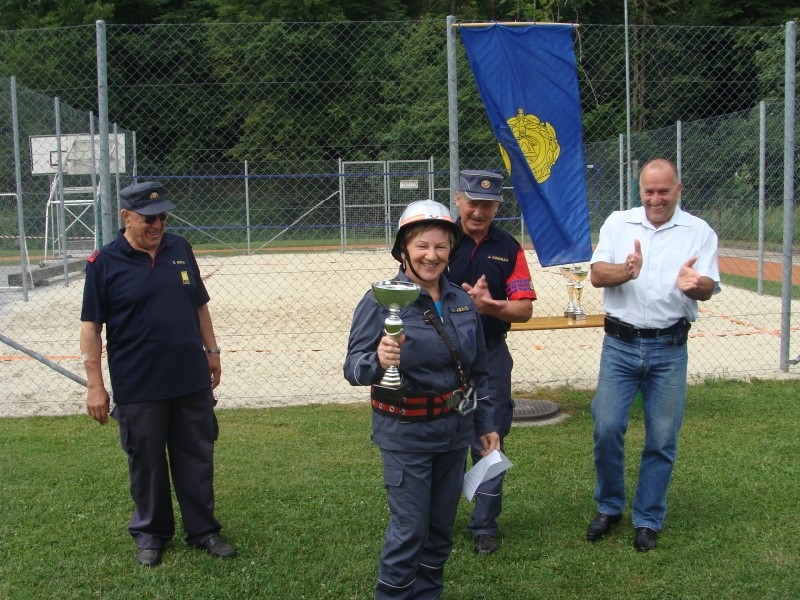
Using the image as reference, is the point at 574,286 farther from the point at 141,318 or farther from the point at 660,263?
the point at 141,318

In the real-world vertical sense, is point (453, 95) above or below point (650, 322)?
above

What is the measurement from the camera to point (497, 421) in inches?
181

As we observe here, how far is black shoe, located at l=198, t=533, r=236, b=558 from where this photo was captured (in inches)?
172

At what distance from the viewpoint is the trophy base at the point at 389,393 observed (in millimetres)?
3359

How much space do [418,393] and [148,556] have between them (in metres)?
1.85

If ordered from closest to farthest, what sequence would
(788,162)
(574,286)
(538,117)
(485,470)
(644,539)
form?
(485,470)
(644,539)
(538,117)
(574,286)
(788,162)

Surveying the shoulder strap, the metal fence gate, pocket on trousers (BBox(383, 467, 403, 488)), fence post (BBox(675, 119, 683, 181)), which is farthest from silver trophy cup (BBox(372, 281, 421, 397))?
the metal fence gate

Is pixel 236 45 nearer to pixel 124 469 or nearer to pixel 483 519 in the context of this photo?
pixel 124 469

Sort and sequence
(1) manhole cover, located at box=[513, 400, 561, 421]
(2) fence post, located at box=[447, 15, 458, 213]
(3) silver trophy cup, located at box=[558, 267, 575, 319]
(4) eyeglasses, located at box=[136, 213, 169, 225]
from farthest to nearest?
(3) silver trophy cup, located at box=[558, 267, 575, 319]
(1) manhole cover, located at box=[513, 400, 561, 421]
(2) fence post, located at box=[447, 15, 458, 213]
(4) eyeglasses, located at box=[136, 213, 169, 225]

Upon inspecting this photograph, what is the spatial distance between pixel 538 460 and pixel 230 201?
15524 millimetres

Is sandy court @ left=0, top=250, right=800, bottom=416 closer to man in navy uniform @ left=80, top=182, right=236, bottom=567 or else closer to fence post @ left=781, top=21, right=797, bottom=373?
fence post @ left=781, top=21, right=797, bottom=373

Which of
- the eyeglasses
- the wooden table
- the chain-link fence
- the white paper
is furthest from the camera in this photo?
the chain-link fence

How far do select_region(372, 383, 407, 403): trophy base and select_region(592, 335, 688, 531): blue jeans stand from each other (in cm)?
158

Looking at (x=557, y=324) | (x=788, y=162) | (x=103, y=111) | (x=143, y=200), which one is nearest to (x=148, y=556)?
(x=143, y=200)
